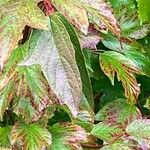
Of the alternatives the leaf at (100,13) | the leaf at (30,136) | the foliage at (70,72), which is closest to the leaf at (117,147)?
the foliage at (70,72)

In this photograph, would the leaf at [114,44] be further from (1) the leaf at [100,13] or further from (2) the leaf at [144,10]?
(1) the leaf at [100,13]

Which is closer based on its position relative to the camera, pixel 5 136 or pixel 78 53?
pixel 78 53

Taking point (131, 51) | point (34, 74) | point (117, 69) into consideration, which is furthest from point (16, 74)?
point (131, 51)

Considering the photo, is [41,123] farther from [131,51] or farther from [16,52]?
[131,51]

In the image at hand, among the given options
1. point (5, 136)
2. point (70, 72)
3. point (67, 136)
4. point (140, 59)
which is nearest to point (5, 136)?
point (5, 136)

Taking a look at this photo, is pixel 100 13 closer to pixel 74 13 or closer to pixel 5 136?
pixel 74 13

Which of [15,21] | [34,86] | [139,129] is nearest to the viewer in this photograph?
[15,21]
